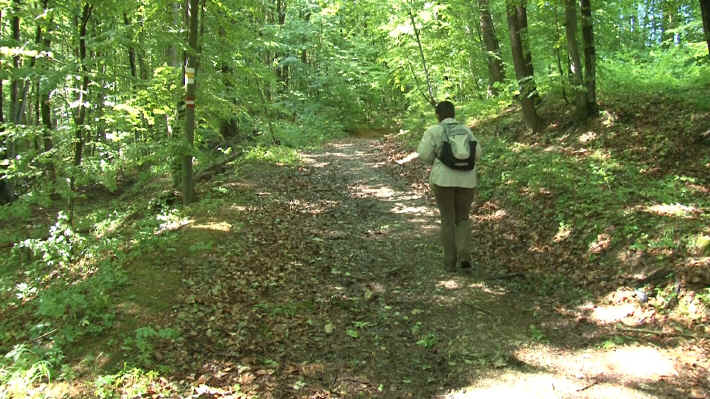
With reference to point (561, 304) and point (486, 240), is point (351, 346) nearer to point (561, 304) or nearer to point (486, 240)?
point (561, 304)

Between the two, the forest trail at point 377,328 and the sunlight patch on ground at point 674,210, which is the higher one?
the sunlight patch on ground at point 674,210

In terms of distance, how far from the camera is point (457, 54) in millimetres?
15844

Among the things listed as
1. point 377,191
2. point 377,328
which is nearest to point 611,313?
point 377,328

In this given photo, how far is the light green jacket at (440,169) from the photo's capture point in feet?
20.1

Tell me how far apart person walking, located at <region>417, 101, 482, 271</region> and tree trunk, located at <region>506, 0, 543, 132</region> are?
5695mm

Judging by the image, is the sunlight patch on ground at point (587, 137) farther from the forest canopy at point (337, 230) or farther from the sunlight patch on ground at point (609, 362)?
the sunlight patch on ground at point (609, 362)

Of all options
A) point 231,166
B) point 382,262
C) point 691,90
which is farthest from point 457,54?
point 382,262

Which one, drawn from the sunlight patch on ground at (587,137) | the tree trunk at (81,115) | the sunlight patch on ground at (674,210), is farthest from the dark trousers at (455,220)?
the tree trunk at (81,115)

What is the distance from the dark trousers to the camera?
6.26 meters

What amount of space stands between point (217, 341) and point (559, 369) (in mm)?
3354

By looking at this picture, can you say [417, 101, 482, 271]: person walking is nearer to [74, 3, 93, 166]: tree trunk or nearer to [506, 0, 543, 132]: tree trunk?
[506, 0, 543, 132]: tree trunk

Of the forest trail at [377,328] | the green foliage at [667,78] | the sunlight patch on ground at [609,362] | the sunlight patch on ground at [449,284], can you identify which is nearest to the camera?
the sunlight patch on ground at [609,362]

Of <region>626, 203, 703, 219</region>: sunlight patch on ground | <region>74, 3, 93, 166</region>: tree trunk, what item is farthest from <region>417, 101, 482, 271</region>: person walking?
<region>74, 3, 93, 166</region>: tree trunk

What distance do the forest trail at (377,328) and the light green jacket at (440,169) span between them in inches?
51.2
